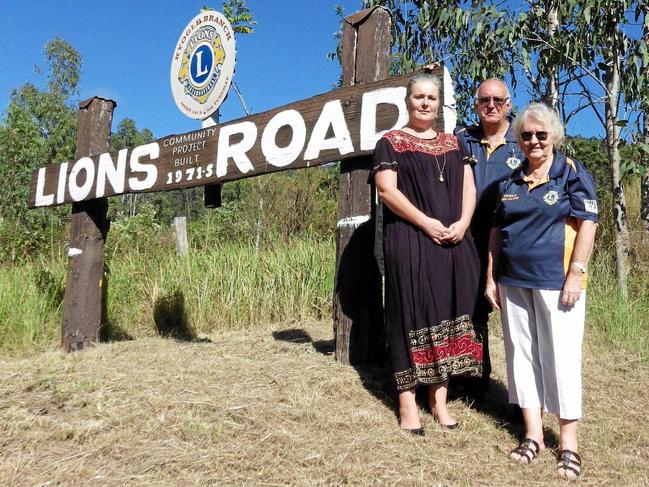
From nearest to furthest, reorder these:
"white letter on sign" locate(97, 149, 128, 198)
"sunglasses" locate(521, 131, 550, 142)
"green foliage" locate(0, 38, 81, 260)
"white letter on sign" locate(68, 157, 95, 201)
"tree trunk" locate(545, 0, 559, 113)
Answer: "sunglasses" locate(521, 131, 550, 142), "white letter on sign" locate(97, 149, 128, 198), "white letter on sign" locate(68, 157, 95, 201), "tree trunk" locate(545, 0, 559, 113), "green foliage" locate(0, 38, 81, 260)

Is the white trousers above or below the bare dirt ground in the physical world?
above

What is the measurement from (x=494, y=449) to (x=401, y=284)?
82 cm

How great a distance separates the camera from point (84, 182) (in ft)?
16.5

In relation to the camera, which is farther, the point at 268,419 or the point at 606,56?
the point at 606,56

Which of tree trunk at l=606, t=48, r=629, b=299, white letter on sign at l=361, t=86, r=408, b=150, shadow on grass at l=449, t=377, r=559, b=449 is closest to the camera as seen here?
shadow on grass at l=449, t=377, r=559, b=449

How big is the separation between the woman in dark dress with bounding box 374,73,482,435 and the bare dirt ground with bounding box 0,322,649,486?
25 cm

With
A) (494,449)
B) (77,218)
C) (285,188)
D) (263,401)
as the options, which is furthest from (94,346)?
(285,188)

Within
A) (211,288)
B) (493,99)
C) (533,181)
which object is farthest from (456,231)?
(211,288)

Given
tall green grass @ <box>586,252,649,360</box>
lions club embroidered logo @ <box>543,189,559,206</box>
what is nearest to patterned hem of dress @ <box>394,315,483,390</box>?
lions club embroidered logo @ <box>543,189,559,206</box>

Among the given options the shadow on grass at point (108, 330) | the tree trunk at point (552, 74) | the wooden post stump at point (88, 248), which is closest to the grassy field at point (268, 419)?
the wooden post stump at point (88, 248)

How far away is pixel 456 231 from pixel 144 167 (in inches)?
112

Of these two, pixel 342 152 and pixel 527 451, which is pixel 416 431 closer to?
pixel 527 451

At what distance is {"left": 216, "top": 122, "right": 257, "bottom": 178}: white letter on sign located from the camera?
398 cm

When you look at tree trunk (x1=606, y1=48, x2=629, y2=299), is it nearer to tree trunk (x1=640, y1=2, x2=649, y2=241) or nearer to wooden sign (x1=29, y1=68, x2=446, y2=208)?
tree trunk (x1=640, y1=2, x2=649, y2=241)
